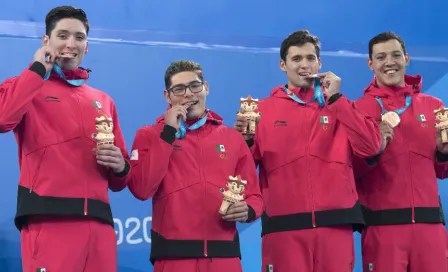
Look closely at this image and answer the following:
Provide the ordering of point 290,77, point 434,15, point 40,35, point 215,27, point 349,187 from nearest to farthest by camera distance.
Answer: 1. point 349,187
2. point 290,77
3. point 40,35
4. point 215,27
5. point 434,15

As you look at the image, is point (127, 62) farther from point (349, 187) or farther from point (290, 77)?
point (349, 187)

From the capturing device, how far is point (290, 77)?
4250mm

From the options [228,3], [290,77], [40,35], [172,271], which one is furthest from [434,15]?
[172,271]

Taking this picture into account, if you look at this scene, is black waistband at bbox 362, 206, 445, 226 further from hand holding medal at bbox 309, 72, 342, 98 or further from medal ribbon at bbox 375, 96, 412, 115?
hand holding medal at bbox 309, 72, 342, 98

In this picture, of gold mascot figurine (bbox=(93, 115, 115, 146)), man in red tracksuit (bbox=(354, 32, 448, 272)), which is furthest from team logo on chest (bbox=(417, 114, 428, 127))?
gold mascot figurine (bbox=(93, 115, 115, 146))

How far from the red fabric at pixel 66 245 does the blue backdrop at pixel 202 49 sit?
1.53 metres

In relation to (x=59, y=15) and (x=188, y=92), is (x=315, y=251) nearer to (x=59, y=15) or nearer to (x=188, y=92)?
(x=188, y=92)

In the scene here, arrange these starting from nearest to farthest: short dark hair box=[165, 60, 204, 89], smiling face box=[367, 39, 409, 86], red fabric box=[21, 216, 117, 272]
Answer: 1. red fabric box=[21, 216, 117, 272]
2. short dark hair box=[165, 60, 204, 89]
3. smiling face box=[367, 39, 409, 86]

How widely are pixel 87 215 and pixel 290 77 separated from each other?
1.59 metres

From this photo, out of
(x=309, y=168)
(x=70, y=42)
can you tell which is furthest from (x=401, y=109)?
(x=70, y=42)

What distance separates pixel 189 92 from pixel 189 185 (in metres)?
0.53

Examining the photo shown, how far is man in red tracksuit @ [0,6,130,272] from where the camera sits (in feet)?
10.7

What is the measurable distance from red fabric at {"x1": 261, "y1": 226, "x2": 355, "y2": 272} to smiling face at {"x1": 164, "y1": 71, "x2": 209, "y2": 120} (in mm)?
861

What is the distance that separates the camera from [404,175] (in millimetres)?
4184
